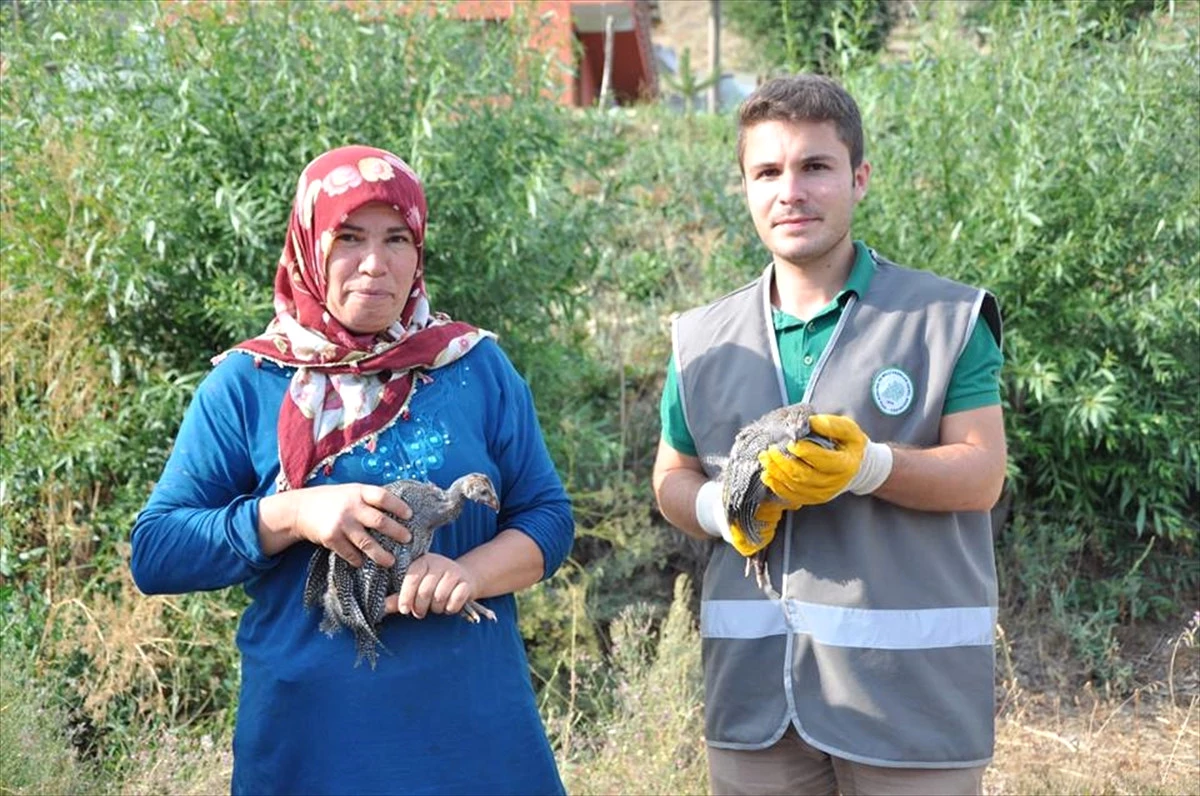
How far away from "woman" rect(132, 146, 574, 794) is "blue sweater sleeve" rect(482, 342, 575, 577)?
11mm

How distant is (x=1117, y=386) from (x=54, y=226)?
3.98m

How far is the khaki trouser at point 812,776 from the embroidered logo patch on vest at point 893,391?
0.64 m

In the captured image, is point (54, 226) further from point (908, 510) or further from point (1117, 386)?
point (1117, 386)

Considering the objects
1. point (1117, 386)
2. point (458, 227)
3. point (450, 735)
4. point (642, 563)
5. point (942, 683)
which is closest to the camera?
point (450, 735)

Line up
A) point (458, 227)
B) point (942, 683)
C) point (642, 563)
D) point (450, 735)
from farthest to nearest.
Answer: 1. point (642, 563)
2. point (458, 227)
3. point (942, 683)
4. point (450, 735)

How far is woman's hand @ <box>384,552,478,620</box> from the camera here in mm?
2109

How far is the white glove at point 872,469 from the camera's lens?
2229mm

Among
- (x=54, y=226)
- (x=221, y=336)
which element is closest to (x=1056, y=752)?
(x=221, y=336)

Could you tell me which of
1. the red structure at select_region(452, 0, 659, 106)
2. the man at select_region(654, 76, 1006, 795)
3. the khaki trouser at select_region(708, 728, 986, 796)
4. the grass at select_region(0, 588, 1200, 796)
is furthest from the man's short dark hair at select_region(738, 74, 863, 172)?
the red structure at select_region(452, 0, 659, 106)

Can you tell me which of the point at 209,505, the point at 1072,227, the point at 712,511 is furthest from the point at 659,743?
the point at 1072,227

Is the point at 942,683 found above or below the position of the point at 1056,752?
above

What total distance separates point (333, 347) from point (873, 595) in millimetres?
1082

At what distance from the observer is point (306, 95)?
171 inches

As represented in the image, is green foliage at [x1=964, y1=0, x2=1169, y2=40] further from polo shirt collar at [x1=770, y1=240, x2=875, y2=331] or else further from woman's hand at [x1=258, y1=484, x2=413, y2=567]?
woman's hand at [x1=258, y1=484, x2=413, y2=567]
